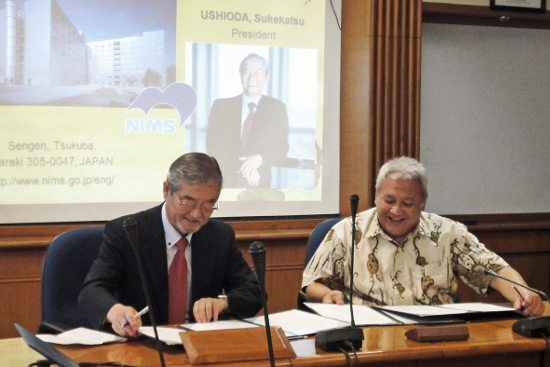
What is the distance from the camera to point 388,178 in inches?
101

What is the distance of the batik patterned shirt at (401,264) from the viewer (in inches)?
→ 101

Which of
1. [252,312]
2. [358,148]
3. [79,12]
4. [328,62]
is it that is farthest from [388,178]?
[79,12]

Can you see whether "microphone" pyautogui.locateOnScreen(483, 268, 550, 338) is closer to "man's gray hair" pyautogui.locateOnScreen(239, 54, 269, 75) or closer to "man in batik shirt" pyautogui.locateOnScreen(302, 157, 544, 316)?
"man in batik shirt" pyautogui.locateOnScreen(302, 157, 544, 316)

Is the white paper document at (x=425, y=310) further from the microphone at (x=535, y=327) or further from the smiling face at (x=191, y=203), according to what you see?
the smiling face at (x=191, y=203)

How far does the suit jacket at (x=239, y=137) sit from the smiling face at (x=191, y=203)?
5.60ft

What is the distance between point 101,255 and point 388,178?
1.22 meters

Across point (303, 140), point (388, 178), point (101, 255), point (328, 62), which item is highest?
Answer: point (328, 62)

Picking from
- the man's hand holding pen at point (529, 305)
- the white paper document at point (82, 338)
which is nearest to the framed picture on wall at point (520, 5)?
the man's hand holding pen at point (529, 305)

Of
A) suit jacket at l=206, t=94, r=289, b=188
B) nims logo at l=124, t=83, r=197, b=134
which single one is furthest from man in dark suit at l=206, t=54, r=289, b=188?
nims logo at l=124, t=83, r=197, b=134

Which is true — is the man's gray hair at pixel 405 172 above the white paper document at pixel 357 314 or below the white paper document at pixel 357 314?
above

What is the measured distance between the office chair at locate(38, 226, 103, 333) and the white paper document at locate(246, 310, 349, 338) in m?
0.68

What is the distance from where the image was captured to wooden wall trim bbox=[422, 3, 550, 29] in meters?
4.16

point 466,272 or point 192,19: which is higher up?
point 192,19

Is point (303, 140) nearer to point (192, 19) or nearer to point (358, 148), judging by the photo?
point (358, 148)
